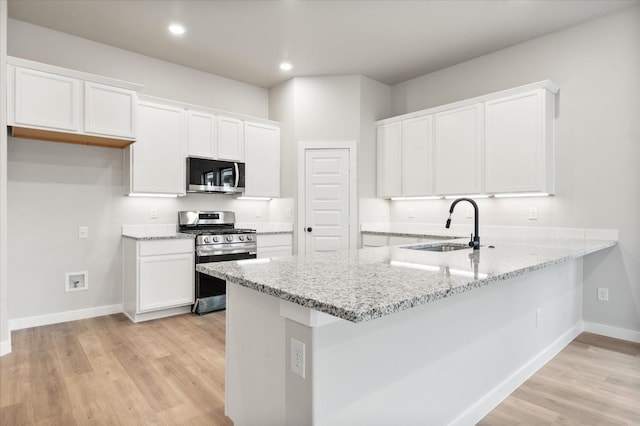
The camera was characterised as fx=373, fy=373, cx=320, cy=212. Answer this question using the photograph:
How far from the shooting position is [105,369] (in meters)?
2.64

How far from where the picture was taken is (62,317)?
376 cm

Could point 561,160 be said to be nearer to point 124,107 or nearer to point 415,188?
point 415,188

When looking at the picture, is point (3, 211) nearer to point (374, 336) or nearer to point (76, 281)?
point (76, 281)

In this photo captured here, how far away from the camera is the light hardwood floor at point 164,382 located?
6.72 feet

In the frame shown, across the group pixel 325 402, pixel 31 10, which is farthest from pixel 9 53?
pixel 325 402

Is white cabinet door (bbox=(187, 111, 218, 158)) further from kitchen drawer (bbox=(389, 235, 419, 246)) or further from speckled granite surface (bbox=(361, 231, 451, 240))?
kitchen drawer (bbox=(389, 235, 419, 246))

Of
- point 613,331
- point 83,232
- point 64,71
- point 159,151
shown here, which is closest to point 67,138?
point 64,71

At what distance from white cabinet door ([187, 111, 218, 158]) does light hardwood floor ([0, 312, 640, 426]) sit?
2047mm

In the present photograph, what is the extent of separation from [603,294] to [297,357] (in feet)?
11.3

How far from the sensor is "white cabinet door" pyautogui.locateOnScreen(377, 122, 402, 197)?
4.80 m

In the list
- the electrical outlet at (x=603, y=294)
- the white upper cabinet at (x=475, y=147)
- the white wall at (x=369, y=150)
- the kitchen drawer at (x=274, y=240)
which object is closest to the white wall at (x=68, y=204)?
the kitchen drawer at (x=274, y=240)

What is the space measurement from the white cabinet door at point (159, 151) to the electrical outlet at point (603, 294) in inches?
171

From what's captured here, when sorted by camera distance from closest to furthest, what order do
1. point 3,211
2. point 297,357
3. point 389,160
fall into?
point 297,357, point 3,211, point 389,160

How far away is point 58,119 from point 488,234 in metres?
4.40
